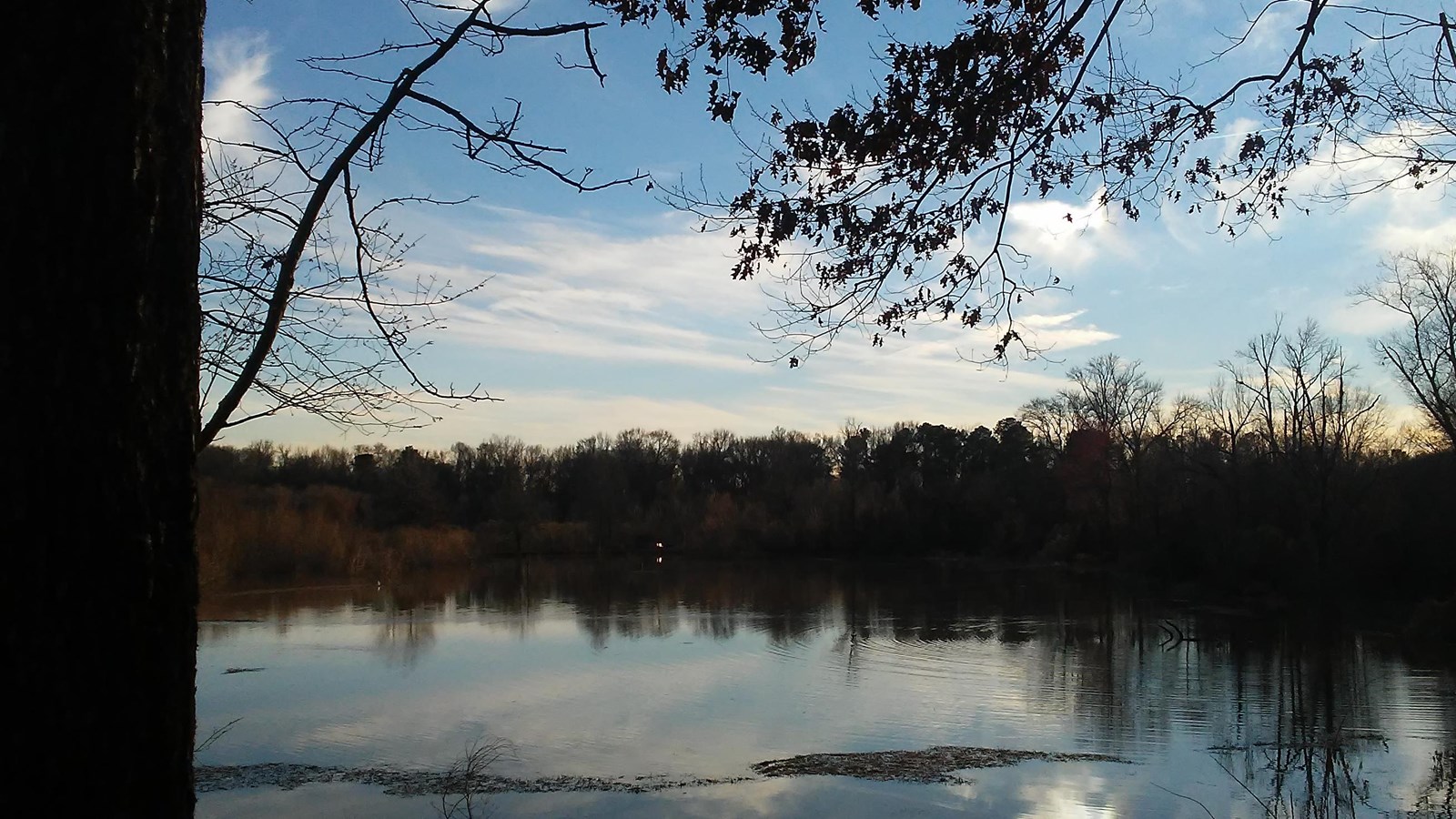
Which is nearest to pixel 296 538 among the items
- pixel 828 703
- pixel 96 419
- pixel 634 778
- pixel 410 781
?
pixel 828 703

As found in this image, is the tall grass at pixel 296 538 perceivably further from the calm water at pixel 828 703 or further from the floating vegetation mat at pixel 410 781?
the floating vegetation mat at pixel 410 781

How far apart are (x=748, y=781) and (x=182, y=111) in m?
11.9

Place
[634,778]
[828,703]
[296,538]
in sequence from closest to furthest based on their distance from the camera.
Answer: [634,778] < [828,703] < [296,538]

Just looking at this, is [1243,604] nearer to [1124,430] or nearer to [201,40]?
[1124,430]

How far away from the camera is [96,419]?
1.77m

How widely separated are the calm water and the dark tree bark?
9287mm

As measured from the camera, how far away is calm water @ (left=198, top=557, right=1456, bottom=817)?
475 inches

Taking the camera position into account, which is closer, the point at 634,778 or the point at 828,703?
the point at 634,778

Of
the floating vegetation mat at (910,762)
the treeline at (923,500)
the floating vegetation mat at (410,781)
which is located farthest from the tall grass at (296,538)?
the floating vegetation mat at (910,762)

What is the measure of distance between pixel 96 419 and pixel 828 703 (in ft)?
55.8

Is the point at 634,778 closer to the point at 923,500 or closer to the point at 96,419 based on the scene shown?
the point at 96,419

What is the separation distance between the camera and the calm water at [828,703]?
12070mm

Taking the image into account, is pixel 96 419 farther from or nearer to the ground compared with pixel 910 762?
farther from the ground

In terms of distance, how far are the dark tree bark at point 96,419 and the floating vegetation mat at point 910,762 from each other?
39.2ft
